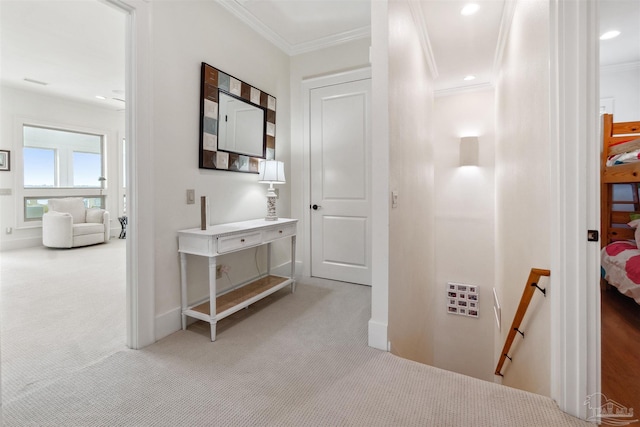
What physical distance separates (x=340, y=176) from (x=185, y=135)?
1.68 meters

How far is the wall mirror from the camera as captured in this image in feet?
8.23

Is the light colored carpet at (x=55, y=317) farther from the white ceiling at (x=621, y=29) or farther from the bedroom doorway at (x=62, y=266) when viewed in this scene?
the white ceiling at (x=621, y=29)

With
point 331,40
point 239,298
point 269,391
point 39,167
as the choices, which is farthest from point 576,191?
point 39,167

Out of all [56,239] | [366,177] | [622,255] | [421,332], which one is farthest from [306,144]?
[56,239]

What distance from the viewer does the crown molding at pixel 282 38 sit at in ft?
9.07

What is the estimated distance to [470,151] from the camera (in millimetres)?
4262

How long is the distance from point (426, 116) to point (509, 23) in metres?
1.18

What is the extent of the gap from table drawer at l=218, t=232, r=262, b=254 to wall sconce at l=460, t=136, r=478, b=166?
320 centimetres

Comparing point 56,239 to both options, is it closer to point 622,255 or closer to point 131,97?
point 131,97

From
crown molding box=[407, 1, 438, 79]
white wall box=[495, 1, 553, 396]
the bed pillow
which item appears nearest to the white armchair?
crown molding box=[407, 1, 438, 79]

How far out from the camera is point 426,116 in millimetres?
3623

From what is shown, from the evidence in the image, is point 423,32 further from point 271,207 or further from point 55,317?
point 55,317

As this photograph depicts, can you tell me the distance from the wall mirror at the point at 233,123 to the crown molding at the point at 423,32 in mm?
1574

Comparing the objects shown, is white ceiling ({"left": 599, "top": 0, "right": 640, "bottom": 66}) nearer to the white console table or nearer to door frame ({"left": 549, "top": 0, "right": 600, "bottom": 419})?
door frame ({"left": 549, "top": 0, "right": 600, "bottom": 419})
